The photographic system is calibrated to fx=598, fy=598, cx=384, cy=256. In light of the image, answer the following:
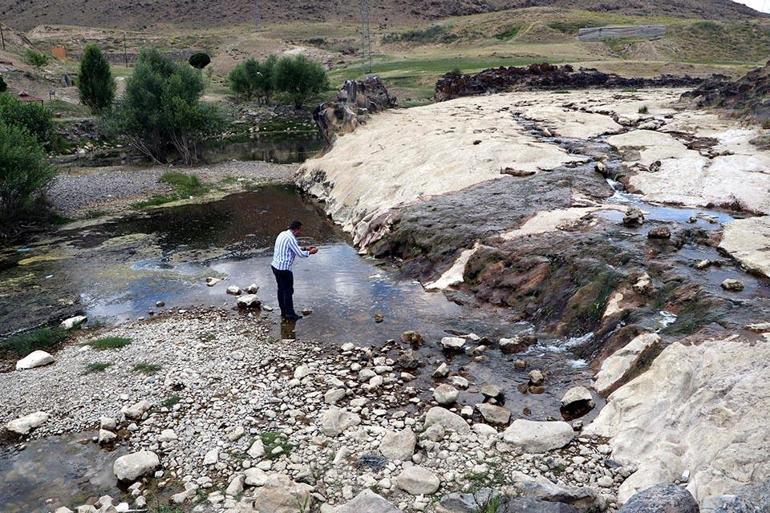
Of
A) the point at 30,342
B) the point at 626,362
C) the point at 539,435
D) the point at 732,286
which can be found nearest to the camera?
the point at 539,435

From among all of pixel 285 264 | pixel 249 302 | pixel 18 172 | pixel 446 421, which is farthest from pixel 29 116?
pixel 446 421

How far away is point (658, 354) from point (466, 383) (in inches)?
159

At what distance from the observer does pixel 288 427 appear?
12.0m

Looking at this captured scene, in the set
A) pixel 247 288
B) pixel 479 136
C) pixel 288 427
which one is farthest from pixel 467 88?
pixel 288 427

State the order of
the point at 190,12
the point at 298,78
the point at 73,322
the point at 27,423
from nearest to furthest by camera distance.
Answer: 1. the point at 27,423
2. the point at 73,322
3. the point at 298,78
4. the point at 190,12

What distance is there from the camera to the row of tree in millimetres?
86625

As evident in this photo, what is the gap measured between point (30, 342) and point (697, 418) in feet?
57.2

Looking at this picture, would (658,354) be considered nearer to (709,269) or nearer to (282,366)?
(709,269)

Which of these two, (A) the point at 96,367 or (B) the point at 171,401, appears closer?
(B) the point at 171,401

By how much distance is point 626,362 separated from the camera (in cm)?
1253

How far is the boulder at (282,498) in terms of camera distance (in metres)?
9.43

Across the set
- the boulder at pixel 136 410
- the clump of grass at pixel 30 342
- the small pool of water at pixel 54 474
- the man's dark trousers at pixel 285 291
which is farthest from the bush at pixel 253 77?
the small pool of water at pixel 54 474

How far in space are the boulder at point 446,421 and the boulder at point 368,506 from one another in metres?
2.97

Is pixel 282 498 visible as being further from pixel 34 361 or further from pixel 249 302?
pixel 249 302
